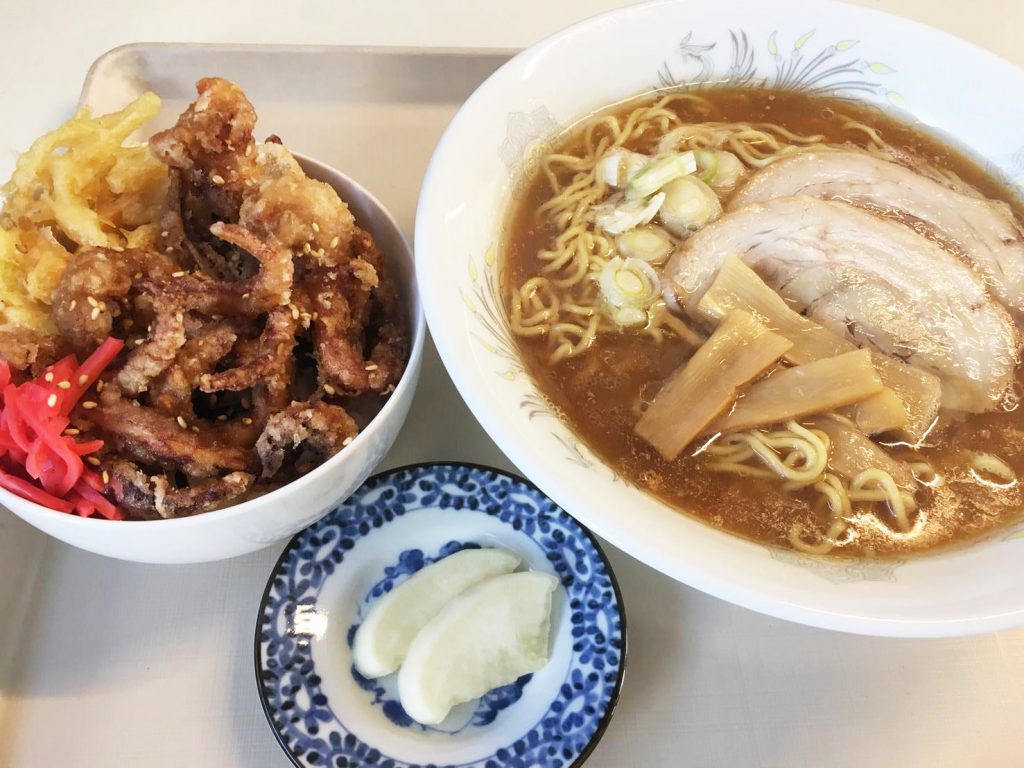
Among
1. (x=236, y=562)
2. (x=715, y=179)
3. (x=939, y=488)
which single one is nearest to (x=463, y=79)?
(x=715, y=179)

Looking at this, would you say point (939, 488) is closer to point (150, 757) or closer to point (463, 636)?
point (463, 636)

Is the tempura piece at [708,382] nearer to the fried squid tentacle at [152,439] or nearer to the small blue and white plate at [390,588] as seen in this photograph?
the small blue and white plate at [390,588]

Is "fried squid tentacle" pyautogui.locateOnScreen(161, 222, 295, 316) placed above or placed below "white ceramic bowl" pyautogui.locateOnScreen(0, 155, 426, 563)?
above

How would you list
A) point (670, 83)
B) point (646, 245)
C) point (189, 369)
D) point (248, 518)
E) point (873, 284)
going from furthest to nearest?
point (670, 83) → point (646, 245) → point (873, 284) → point (189, 369) → point (248, 518)

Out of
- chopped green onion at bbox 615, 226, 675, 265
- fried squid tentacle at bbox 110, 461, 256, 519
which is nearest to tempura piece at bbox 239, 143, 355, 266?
fried squid tentacle at bbox 110, 461, 256, 519

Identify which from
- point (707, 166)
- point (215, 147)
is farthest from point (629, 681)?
point (215, 147)

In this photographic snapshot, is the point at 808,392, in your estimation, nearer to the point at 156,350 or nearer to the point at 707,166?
the point at 707,166

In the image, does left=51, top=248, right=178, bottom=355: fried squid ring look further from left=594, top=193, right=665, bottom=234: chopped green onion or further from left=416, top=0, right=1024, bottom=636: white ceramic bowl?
left=594, top=193, right=665, bottom=234: chopped green onion
